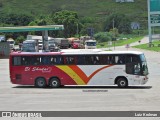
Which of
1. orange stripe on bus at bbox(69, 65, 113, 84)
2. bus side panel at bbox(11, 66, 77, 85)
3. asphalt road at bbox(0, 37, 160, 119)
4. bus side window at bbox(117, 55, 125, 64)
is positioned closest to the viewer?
asphalt road at bbox(0, 37, 160, 119)

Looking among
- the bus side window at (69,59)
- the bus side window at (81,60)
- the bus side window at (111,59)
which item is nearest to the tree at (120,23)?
the bus side window at (69,59)

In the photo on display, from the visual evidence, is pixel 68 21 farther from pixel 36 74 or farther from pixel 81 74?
pixel 81 74

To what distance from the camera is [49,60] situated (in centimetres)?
2892

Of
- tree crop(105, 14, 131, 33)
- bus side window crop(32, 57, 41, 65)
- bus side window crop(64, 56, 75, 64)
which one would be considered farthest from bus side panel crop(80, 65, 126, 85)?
tree crop(105, 14, 131, 33)

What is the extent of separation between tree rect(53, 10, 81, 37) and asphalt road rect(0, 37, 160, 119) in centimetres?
12023

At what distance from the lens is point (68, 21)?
15000 centimetres

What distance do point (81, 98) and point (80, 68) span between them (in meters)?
6.27

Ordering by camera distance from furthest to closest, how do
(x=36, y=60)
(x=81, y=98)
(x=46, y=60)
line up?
(x=36, y=60)
(x=46, y=60)
(x=81, y=98)

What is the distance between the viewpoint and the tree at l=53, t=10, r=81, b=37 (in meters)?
150

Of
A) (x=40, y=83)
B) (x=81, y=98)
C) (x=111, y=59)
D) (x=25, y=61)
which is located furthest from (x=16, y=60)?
(x=81, y=98)

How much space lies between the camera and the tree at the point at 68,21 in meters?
150

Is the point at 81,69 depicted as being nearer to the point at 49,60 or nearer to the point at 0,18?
the point at 49,60

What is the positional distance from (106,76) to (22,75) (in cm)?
530

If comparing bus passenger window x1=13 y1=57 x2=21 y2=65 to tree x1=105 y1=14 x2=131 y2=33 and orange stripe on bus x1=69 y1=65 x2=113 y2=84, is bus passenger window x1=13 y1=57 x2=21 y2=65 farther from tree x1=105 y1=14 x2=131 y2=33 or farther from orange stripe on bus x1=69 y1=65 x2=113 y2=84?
A: tree x1=105 y1=14 x2=131 y2=33
